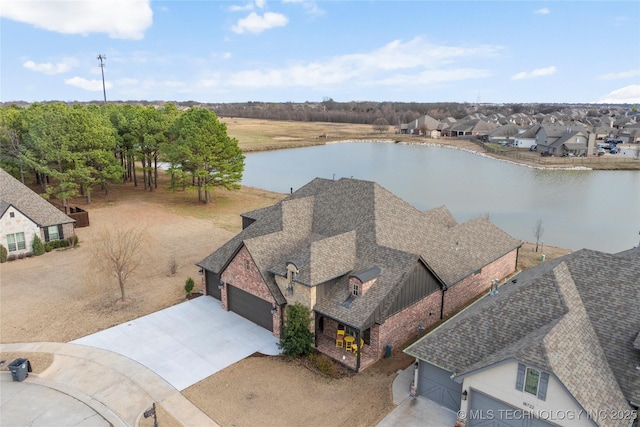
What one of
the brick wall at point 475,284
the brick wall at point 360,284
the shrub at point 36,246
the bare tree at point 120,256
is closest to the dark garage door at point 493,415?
the brick wall at point 360,284

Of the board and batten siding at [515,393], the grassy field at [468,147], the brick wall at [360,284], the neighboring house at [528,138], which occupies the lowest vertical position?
the board and batten siding at [515,393]

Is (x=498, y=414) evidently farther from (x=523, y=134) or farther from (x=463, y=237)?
(x=523, y=134)

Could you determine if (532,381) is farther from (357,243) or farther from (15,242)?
(15,242)

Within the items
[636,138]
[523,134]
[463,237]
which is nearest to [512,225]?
[463,237]

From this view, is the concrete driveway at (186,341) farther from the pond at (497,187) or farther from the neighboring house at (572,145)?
the neighboring house at (572,145)

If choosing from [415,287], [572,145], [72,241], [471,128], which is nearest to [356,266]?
[415,287]

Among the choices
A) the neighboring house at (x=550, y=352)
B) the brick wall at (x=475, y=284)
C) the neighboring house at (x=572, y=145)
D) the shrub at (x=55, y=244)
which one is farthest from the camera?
the neighboring house at (x=572, y=145)

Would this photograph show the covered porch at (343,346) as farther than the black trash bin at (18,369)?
Yes

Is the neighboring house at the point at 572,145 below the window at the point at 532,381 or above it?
above
